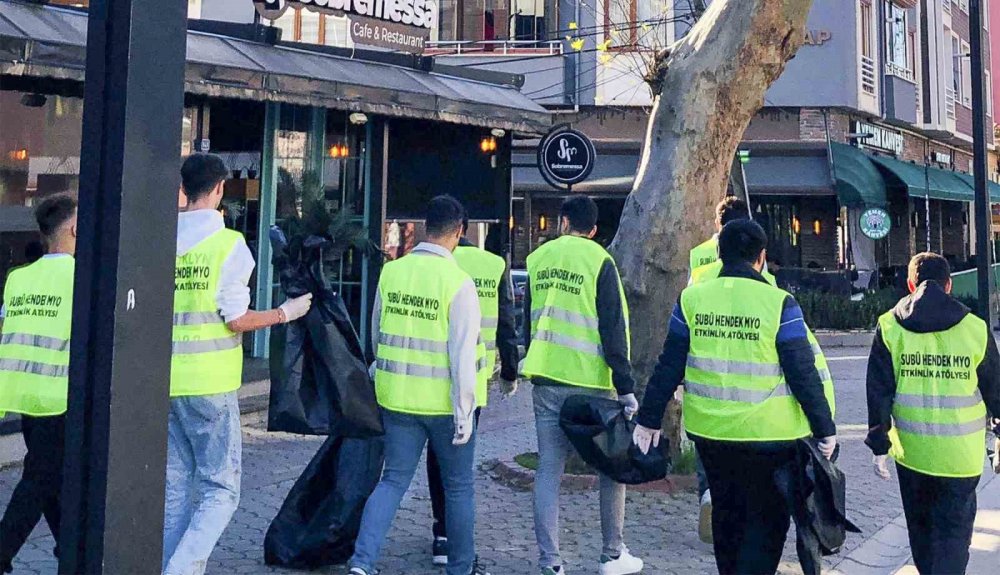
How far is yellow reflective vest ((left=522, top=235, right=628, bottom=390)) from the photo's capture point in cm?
593

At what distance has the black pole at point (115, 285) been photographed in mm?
2877

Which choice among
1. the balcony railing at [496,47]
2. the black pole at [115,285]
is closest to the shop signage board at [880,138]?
the balcony railing at [496,47]

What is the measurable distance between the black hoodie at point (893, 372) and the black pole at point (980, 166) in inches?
211

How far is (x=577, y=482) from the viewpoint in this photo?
8.13 m

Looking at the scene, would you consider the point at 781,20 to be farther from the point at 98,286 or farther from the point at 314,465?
the point at 98,286

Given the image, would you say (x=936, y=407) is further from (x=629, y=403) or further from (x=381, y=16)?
(x=381, y=16)

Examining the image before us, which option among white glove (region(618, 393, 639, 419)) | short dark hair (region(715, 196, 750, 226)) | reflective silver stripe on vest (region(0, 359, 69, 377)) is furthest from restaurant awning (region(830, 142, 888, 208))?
reflective silver stripe on vest (region(0, 359, 69, 377))

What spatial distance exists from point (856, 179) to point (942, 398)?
66.3 feet

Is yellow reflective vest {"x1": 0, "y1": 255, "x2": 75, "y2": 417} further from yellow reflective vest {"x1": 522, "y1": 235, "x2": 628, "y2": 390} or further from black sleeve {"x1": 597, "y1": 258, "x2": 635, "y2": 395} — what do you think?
black sleeve {"x1": 597, "y1": 258, "x2": 635, "y2": 395}

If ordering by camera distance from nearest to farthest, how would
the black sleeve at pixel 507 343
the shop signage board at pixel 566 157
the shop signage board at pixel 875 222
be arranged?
the black sleeve at pixel 507 343 < the shop signage board at pixel 566 157 < the shop signage board at pixel 875 222

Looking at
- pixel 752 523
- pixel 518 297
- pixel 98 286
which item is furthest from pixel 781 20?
pixel 518 297

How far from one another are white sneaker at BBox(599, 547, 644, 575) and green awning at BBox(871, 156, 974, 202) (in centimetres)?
2097

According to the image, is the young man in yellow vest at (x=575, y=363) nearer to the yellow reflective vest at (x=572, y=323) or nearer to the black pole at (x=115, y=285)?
the yellow reflective vest at (x=572, y=323)

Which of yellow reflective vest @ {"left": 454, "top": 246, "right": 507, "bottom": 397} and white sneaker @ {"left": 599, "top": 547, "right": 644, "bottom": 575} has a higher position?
yellow reflective vest @ {"left": 454, "top": 246, "right": 507, "bottom": 397}
